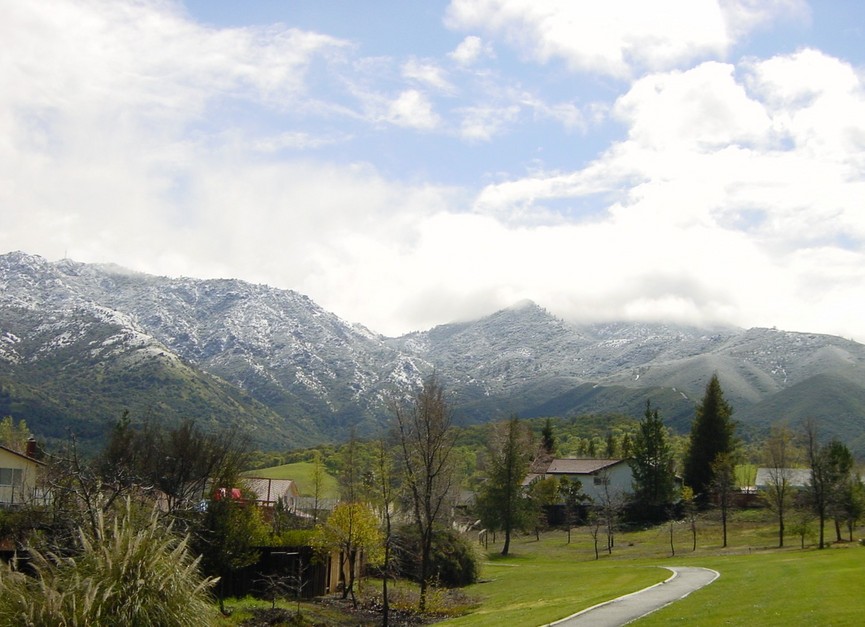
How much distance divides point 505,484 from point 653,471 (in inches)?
810

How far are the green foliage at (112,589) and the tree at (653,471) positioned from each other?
76.3 metres

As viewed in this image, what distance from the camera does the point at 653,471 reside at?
82812mm

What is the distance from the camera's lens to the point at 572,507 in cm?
8662

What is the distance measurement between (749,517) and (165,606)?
74.5 m

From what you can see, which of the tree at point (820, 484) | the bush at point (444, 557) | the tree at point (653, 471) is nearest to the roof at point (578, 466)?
the tree at point (653, 471)

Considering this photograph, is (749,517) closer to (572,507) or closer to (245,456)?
(572,507)

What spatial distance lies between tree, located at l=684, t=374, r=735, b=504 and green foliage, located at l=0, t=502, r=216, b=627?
7944cm

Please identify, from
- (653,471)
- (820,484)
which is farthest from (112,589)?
(653,471)

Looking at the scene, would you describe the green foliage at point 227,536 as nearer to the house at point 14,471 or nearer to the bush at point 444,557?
the bush at point 444,557

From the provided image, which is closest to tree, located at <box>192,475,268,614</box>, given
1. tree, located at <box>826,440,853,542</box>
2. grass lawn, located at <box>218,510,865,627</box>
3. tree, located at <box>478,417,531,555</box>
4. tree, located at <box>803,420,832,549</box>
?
grass lawn, located at <box>218,510,865,627</box>

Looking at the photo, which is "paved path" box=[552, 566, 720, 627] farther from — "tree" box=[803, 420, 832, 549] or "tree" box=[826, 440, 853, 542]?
"tree" box=[826, 440, 853, 542]

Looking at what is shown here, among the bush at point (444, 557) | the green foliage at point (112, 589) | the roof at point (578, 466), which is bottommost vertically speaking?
the bush at point (444, 557)

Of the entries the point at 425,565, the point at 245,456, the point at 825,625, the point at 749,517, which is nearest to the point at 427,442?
the point at 425,565

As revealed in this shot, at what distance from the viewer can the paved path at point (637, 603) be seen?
20984 millimetres
